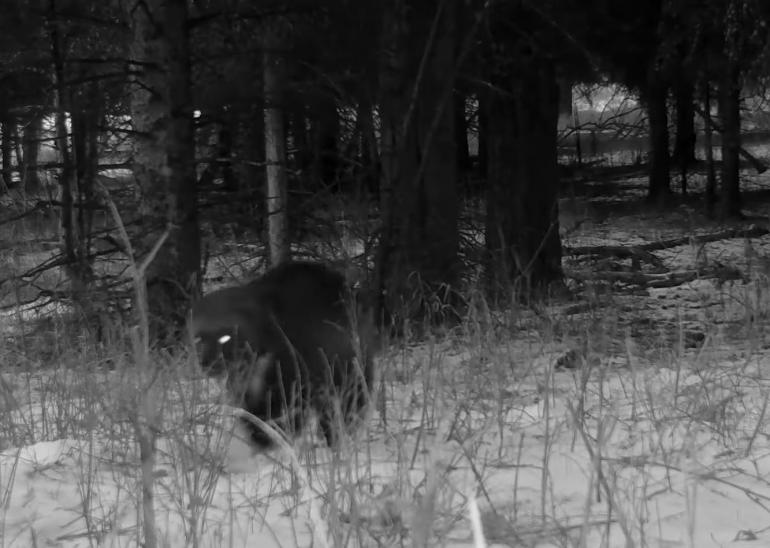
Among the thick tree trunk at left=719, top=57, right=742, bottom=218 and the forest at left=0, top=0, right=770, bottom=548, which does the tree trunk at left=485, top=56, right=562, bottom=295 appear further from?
the thick tree trunk at left=719, top=57, right=742, bottom=218

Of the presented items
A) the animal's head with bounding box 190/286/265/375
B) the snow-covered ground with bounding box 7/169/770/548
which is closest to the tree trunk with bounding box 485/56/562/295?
the snow-covered ground with bounding box 7/169/770/548

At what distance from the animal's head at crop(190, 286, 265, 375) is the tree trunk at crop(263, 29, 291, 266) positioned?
14.0ft

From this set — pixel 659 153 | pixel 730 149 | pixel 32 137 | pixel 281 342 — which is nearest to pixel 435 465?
pixel 281 342

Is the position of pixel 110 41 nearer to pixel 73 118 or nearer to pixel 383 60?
pixel 73 118

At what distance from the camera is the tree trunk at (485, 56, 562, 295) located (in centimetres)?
914

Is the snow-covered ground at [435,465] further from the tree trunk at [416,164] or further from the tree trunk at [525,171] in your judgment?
the tree trunk at [525,171]

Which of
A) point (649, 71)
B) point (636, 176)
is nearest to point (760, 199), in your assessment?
point (636, 176)

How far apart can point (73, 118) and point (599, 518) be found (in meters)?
6.40

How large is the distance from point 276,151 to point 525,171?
7.54 feet

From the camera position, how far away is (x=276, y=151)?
30.1ft

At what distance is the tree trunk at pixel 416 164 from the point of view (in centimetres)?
691

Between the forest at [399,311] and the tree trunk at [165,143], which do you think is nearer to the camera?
the forest at [399,311]

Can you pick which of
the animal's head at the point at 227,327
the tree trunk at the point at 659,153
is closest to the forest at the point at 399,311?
the animal's head at the point at 227,327

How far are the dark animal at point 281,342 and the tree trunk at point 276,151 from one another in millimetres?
4127
